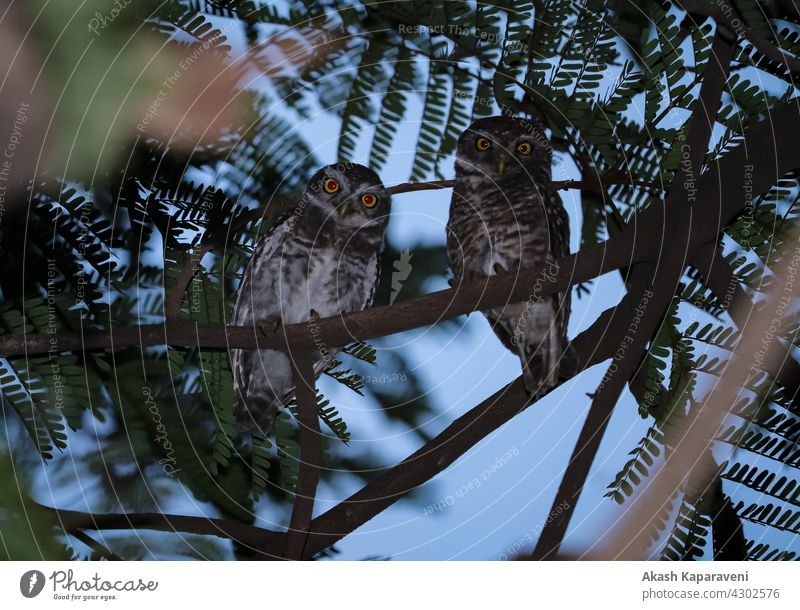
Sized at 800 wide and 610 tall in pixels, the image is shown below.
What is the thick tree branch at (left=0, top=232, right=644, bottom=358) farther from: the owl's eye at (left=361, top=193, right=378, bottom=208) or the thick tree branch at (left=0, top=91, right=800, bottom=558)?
the owl's eye at (left=361, top=193, right=378, bottom=208)

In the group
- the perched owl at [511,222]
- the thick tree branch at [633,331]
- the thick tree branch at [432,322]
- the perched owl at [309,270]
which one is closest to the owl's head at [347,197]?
the perched owl at [309,270]

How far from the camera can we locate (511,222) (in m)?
1.08

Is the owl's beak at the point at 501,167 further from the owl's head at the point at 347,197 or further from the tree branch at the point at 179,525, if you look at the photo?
the tree branch at the point at 179,525

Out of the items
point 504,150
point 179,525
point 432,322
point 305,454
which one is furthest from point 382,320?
point 504,150

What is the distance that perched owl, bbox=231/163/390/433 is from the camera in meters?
0.92

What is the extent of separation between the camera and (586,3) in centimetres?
82

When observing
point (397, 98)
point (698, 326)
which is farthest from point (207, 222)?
point (698, 326)

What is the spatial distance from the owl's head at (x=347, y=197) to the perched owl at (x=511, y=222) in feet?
0.34

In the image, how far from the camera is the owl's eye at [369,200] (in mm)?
941

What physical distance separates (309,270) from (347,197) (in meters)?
0.15

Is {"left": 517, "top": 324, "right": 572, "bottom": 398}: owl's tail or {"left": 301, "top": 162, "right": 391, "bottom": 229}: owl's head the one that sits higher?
{"left": 301, "top": 162, "right": 391, "bottom": 229}: owl's head

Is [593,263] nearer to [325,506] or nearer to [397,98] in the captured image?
[397,98]

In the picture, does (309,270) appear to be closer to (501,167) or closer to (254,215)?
(254,215)

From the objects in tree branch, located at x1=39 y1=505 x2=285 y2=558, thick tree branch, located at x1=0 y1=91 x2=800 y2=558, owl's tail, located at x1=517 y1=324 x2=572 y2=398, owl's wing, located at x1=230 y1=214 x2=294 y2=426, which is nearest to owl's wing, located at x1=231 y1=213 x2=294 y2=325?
owl's wing, located at x1=230 y1=214 x2=294 y2=426
